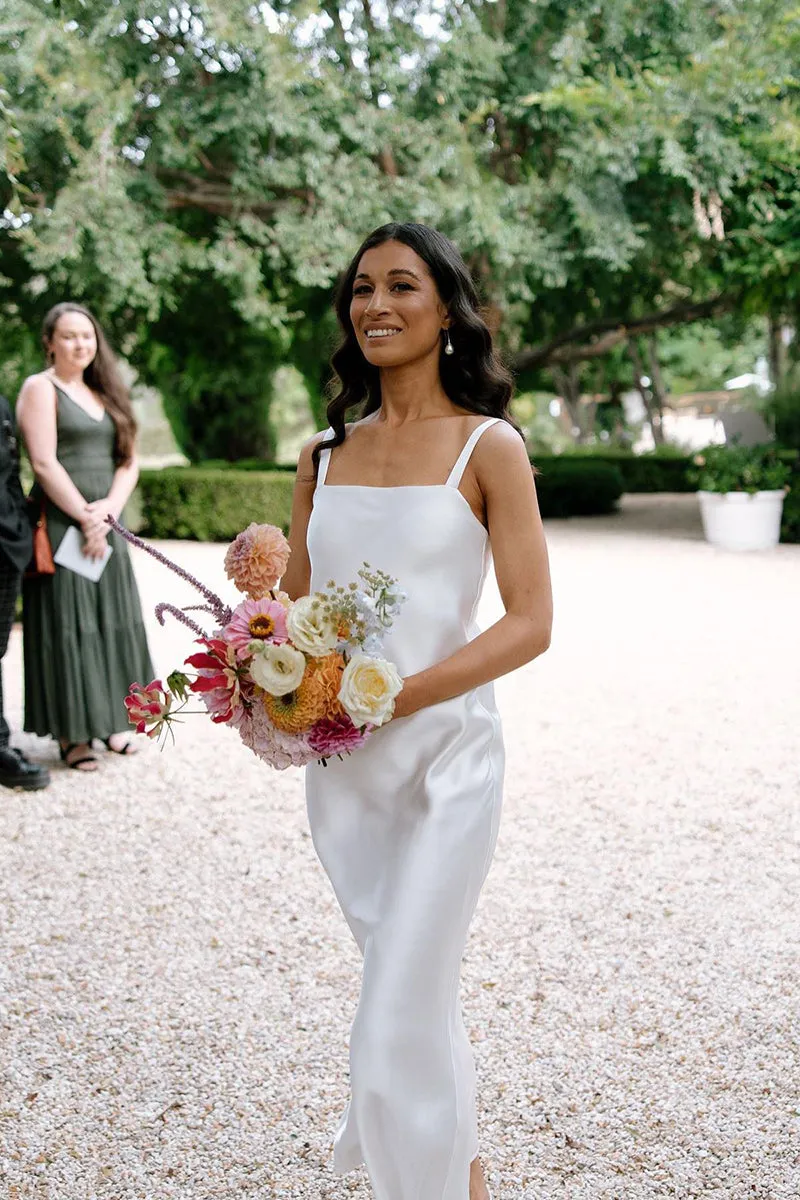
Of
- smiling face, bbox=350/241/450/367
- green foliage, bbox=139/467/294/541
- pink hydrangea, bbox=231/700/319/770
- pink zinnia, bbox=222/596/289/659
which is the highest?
smiling face, bbox=350/241/450/367

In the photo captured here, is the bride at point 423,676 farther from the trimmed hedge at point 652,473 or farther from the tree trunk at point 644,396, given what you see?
the tree trunk at point 644,396

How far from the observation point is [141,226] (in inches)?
575

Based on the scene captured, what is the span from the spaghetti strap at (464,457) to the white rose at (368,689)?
18.6 inches

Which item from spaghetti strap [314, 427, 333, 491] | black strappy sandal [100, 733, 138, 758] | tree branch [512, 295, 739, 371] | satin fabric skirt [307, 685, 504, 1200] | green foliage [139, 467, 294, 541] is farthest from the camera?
tree branch [512, 295, 739, 371]

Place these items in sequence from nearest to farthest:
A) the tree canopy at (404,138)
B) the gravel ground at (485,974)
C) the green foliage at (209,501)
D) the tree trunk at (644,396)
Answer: the gravel ground at (485,974) < the tree canopy at (404,138) < the green foliage at (209,501) < the tree trunk at (644,396)

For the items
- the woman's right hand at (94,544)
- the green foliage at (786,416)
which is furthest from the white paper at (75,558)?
the green foliage at (786,416)

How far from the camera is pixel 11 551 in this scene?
557 cm

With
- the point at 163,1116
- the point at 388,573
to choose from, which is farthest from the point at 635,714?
the point at 388,573

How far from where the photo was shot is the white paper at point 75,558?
19.3 ft

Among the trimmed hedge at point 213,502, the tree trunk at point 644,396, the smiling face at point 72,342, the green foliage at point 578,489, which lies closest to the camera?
the smiling face at point 72,342

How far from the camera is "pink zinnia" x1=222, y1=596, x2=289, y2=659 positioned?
6.86 feet

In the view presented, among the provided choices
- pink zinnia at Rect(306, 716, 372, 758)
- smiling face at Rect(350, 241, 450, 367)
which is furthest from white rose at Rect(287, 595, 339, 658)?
smiling face at Rect(350, 241, 450, 367)

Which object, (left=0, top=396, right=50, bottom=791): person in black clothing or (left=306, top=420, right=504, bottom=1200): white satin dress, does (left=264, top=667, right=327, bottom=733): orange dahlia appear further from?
(left=0, top=396, right=50, bottom=791): person in black clothing

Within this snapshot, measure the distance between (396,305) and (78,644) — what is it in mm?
4067
